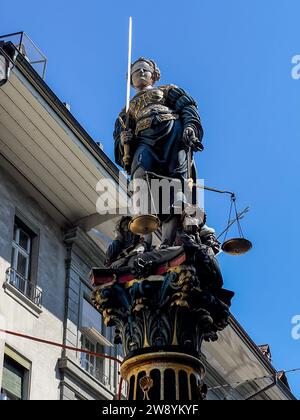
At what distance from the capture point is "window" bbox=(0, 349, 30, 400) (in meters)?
15.4

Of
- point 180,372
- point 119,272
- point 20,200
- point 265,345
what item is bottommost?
point 180,372

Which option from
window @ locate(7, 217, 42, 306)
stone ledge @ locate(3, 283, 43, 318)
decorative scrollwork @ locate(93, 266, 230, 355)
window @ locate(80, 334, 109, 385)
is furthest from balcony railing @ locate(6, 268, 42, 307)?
decorative scrollwork @ locate(93, 266, 230, 355)

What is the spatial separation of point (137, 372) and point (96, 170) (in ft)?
39.0

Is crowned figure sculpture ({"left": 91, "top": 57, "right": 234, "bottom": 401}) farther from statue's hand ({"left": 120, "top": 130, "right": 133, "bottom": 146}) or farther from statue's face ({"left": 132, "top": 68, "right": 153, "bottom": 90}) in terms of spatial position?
statue's face ({"left": 132, "top": 68, "right": 153, "bottom": 90})

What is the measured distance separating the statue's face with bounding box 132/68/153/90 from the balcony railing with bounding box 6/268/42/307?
8.89 meters

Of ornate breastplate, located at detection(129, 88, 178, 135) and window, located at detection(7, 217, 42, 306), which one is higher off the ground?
window, located at detection(7, 217, 42, 306)

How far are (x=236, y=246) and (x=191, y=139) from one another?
98 cm

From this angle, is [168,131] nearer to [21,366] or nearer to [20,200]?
[21,366]

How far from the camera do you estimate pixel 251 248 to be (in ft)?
23.9

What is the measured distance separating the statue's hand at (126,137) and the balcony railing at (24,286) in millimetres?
9355

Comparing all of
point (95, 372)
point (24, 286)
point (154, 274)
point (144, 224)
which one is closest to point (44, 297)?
point (24, 286)

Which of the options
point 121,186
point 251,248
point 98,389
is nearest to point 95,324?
point 98,389

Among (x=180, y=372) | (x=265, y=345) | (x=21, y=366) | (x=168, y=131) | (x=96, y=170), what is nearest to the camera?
(x=180, y=372)

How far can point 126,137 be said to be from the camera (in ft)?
23.6
